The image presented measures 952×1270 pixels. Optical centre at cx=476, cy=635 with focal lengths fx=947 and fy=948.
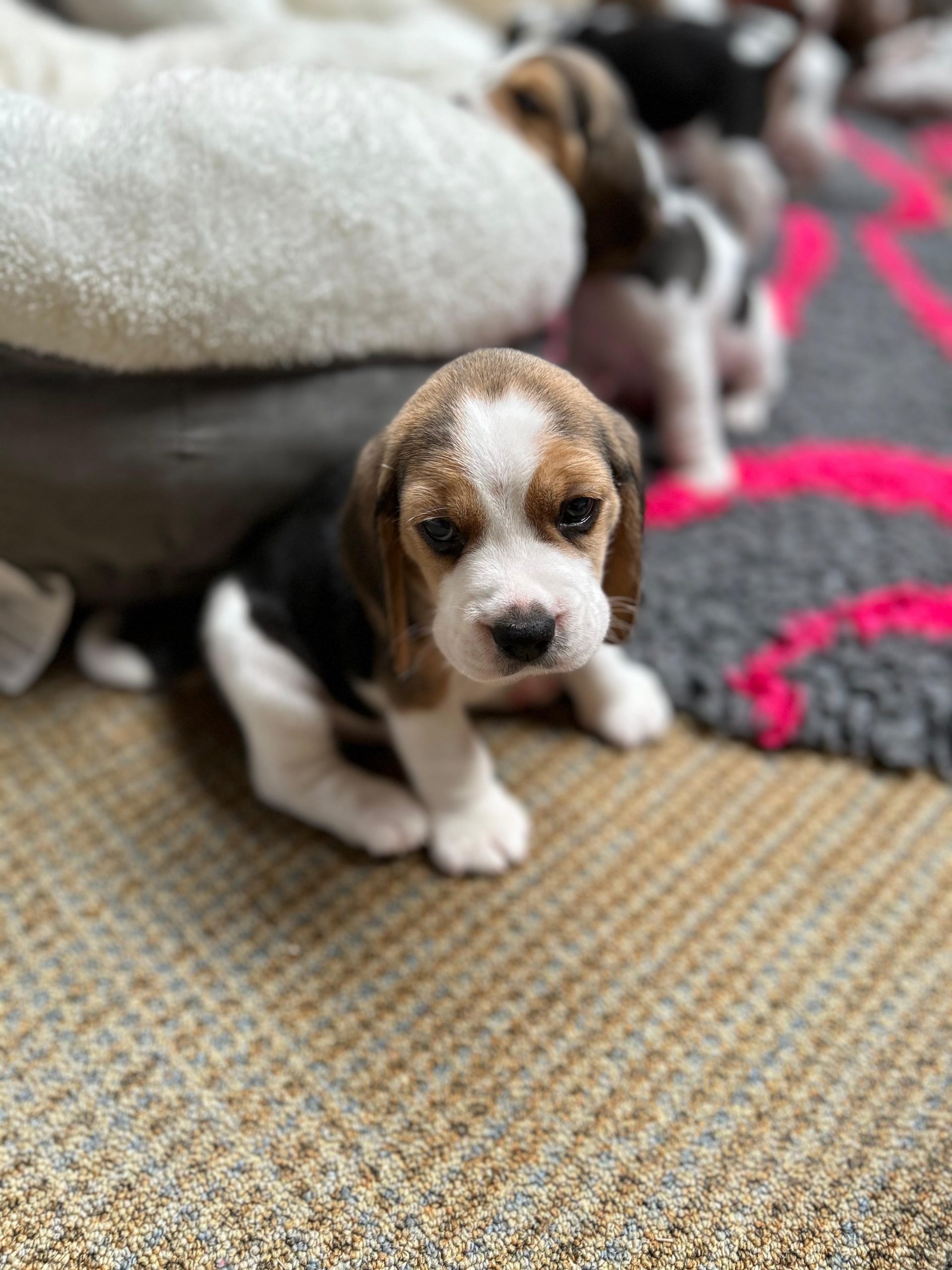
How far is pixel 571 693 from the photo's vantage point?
4.99 feet

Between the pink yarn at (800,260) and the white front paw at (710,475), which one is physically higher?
the pink yarn at (800,260)

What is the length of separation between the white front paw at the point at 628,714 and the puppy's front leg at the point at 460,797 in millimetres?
212

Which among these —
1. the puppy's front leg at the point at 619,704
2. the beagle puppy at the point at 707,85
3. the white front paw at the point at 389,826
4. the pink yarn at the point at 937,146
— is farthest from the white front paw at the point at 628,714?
the pink yarn at the point at 937,146

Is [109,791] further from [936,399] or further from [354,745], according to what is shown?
[936,399]

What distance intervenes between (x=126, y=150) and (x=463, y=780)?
3.04 feet

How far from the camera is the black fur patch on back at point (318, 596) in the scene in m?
1.24

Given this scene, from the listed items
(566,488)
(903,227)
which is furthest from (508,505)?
(903,227)

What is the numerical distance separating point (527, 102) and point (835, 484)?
933 mm

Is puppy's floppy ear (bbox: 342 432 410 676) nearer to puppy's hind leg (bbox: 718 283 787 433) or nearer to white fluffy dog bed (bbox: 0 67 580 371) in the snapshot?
white fluffy dog bed (bbox: 0 67 580 371)

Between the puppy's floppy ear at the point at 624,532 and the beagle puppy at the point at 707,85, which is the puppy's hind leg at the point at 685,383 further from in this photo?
the puppy's floppy ear at the point at 624,532

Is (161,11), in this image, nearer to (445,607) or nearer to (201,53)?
(201,53)

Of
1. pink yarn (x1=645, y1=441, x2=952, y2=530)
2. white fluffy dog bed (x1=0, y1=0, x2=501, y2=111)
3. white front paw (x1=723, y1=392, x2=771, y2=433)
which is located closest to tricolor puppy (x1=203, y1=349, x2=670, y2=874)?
pink yarn (x1=645, y1=441, x2=952, y2=530)

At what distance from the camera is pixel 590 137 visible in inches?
68.7

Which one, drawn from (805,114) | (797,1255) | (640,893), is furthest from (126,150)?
(805,114)
